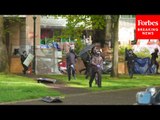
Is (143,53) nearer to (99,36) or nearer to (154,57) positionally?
(154,57)

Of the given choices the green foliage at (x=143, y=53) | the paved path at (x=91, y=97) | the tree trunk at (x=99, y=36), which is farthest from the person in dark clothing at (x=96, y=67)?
the green foliage at (x=143, y=53)

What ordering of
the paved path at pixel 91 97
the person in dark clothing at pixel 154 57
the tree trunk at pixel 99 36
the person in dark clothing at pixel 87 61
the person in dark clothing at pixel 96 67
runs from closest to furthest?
the paved path at pixel 91 97, the person in dark clothing at pixel 96 67, the person in dark clothing at pixel 87 61, the person in dark clothing at pixel 154 57, the tree trunk at pixel 99 36

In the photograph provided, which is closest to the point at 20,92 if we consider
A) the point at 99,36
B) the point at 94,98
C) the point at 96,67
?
the point at 94,98

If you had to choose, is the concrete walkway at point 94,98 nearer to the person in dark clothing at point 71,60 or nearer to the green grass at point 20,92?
the green grass at point 20,92

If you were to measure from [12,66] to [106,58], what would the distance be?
19.2 ft

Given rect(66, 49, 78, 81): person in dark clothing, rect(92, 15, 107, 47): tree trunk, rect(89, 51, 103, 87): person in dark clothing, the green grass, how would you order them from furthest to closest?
rect(92, 15, 107, 47): tree trunk < rect(66, 49, 78, 81): person in dark clothing < rect(89, 51, 103, 87): person in dark clothing < the green grass

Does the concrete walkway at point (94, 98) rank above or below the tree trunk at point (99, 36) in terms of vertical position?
below

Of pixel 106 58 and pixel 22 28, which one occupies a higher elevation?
pixel 22 28

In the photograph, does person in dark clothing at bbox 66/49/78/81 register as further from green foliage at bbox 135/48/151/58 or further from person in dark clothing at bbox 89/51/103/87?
green foliage at bbox 135/48/151/58

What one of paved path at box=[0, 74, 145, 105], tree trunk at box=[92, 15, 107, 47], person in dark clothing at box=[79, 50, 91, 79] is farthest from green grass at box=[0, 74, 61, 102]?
tree trunk at box=[92, 15, 107, 47]

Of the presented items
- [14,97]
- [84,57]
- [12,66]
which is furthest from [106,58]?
[14,97]

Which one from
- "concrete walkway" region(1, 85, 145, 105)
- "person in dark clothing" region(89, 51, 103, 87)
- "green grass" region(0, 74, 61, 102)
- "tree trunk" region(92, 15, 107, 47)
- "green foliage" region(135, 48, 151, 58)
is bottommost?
"concrete walkway" region(1, 85, 145, 105)
